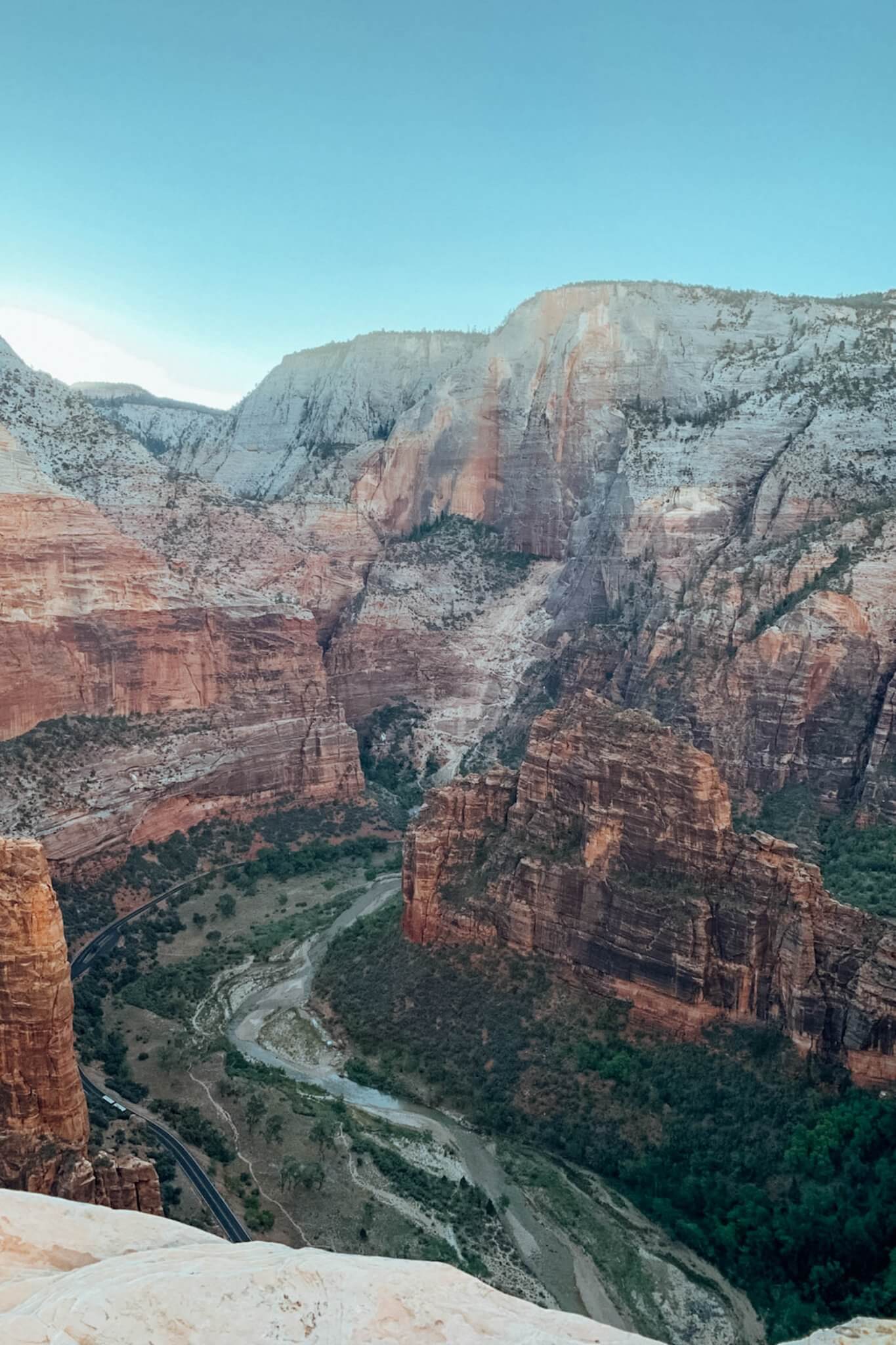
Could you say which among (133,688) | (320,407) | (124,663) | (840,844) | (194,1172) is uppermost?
(320,407)

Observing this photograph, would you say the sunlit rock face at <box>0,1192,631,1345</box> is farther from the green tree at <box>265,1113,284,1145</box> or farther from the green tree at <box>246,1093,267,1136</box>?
the green tree at <box>246,1093,267,1136</box>

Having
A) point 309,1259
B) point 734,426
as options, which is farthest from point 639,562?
point 309,1259

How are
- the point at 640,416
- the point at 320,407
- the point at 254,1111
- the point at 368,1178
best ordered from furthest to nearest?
the point at 320,407, the point at 640,416, the point at 254,1111, the point at 368,1178

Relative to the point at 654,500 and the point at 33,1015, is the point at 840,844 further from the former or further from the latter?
the point at 33,1015

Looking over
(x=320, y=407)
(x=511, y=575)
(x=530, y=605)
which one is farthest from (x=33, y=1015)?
(x=320, y=407)

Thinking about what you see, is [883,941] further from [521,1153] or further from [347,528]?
[347,528]

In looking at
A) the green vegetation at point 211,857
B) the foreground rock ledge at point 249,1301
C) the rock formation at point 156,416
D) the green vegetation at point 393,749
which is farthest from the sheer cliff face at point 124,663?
the rock formation at point 156,416

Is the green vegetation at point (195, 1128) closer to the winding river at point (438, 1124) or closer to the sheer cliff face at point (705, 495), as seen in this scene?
the winding river at point (438, 1124)
